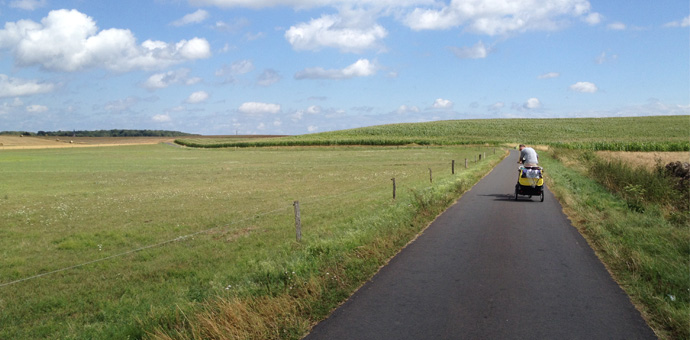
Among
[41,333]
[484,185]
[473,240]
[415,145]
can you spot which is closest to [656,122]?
[415,145]

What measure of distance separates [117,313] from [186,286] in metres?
1.53

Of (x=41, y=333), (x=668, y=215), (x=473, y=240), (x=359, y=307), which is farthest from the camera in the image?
(x=668, y=215)

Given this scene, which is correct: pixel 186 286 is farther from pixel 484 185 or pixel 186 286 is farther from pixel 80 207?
pixel 484 185

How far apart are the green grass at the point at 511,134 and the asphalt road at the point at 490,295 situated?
79092 mm

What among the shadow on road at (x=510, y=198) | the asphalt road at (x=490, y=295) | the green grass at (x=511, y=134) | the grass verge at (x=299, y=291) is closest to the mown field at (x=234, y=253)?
the grass verge at (x=299, y=291)

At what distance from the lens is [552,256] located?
9789 millimetres

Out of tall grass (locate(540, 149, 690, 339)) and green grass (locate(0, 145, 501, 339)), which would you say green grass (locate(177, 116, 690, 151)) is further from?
tall grass (locate(540, 149, 690, 339))

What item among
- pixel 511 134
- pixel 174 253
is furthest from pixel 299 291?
pixel 511 134

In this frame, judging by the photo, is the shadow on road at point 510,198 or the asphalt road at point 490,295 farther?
the shadow on road at point 510,198

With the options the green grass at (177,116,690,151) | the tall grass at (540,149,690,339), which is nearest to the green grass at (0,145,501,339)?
the tall grass at (540,149,690,339)

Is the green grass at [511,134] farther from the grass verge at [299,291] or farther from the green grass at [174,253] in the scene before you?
the grass verge at [299,291]

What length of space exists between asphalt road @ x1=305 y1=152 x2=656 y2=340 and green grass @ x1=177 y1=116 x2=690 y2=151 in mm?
79092

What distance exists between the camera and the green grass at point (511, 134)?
298 feet

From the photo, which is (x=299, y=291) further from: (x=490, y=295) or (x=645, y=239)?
(x=645, y=239)
